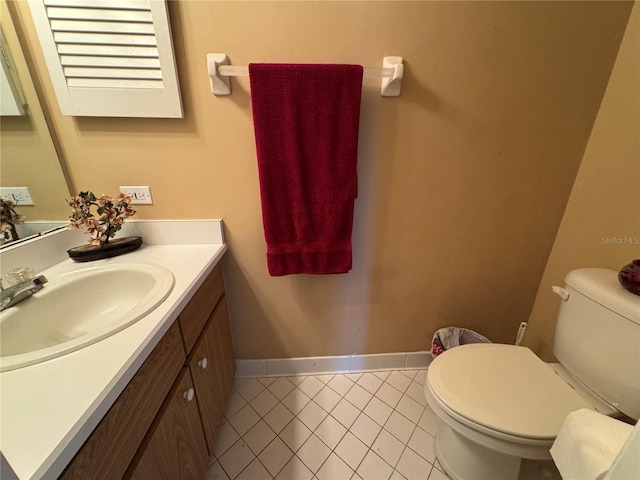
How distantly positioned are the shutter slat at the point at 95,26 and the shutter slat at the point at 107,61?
8 cm

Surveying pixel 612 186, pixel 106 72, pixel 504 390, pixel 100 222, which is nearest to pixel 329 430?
pixel 504 390

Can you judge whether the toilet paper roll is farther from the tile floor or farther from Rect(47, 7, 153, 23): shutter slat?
Rect(47, 7, 153, 23): shutter slat

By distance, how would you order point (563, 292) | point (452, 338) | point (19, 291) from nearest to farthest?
point (19, 291)
point (563, 292)
point (452, 338)

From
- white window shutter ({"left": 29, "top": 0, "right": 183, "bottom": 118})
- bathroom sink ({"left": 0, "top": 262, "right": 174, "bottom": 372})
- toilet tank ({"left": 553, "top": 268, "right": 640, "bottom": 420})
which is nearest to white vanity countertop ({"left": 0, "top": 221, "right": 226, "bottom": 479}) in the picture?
bathroom sink ({"left": 0, "top": 262, "right": 174, "bottom": 372})

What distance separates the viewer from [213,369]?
1045 millimetres

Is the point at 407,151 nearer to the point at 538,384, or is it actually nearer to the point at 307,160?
the point at 307,160

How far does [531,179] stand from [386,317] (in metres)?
0.93

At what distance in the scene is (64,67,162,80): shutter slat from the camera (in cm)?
91

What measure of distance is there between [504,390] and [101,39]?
1801 mm

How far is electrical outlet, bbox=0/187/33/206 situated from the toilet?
153 centimetres

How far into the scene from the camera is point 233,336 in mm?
1368

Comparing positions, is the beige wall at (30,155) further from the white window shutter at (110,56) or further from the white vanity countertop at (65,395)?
the white vanity countertop at (65,395)

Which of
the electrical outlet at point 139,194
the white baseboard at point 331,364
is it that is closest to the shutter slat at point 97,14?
the electrical outlet at point 139,194
